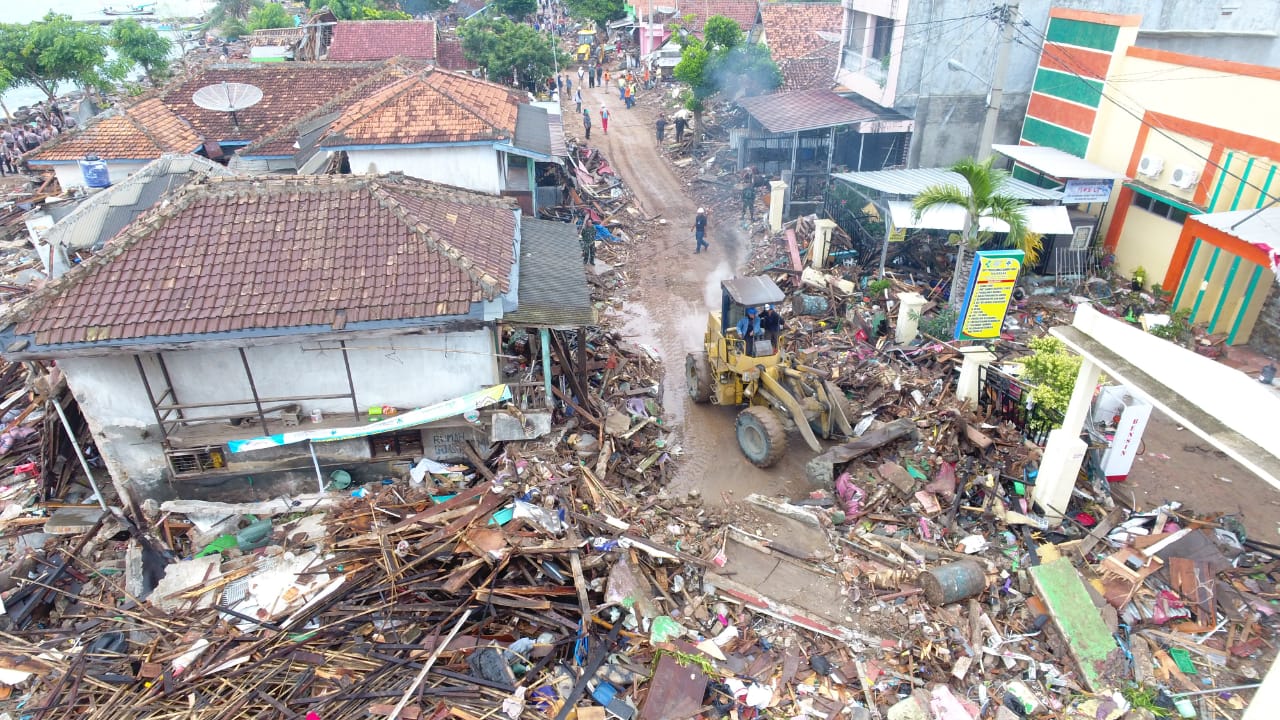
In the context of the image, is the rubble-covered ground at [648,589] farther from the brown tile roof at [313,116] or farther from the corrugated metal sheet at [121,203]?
the brown tile roof at [313,116]

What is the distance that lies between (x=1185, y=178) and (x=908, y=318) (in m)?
7.26

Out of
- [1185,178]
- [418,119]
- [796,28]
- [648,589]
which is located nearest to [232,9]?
[796,28]

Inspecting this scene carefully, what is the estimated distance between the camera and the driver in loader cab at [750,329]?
39.2 ft

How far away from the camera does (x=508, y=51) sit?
113 feet

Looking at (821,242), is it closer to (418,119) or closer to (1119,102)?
(1119,102)

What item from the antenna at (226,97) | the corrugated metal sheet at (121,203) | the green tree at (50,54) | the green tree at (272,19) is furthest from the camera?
the green tree at (272,19)

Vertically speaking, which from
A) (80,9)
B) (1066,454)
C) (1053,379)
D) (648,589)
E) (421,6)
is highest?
(421,6)

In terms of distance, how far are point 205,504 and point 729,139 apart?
2550cm

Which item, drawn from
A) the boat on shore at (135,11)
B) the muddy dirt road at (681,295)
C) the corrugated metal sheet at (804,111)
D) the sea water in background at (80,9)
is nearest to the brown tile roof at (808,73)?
the corrugated metal sheet at (804,111)

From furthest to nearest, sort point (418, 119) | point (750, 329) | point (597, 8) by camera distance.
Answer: point (597, 8) < point (418, 119) < point (750, 329)

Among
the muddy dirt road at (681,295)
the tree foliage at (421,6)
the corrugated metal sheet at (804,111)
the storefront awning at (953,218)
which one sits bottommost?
the muddy dirt road at (681,295)

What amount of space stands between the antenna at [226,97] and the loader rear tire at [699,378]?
14914 mm

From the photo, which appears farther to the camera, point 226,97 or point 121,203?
point 226,97

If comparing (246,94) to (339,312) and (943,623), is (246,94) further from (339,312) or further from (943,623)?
(943,623)
